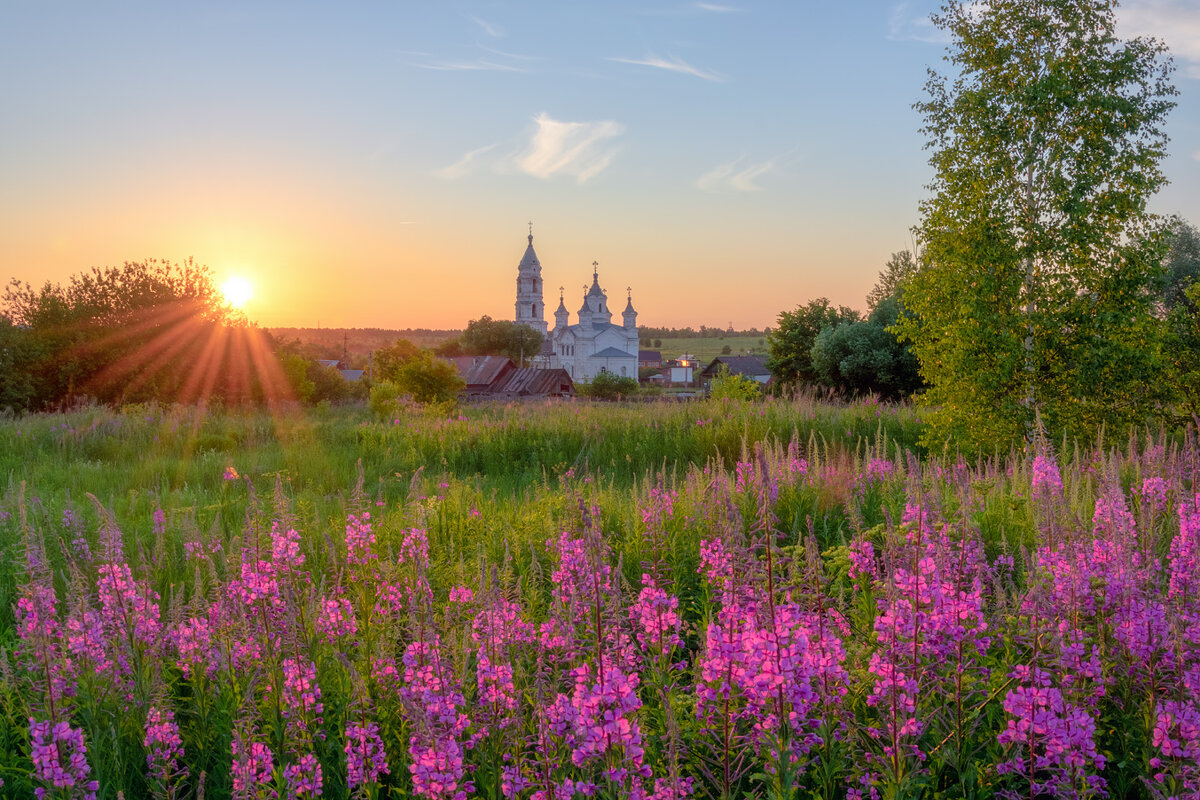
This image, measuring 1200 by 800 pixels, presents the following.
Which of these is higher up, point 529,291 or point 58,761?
point 529,291

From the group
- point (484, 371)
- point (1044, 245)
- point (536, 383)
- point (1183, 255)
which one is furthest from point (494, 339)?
point (1044, 245)

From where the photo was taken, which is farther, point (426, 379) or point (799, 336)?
point (799, 336)

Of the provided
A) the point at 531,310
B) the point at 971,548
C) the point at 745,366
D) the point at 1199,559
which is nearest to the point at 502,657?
the point at 971,548

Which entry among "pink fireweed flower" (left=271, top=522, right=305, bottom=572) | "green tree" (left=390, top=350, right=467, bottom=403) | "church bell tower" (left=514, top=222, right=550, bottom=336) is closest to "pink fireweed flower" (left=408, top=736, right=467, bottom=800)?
"pink fireweed flower" (left=271, top=522, right=305, bottom=572)

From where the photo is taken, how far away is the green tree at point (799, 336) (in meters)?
38.2

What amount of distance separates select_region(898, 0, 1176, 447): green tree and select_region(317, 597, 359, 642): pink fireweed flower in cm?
1239

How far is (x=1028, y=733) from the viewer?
252cm

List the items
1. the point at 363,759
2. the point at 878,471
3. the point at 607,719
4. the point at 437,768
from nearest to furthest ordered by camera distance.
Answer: the point at 607,719 → the point at 437,768 → the point at 363,759 → the point at 878,471

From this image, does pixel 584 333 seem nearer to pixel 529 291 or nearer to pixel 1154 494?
pixel 529 291

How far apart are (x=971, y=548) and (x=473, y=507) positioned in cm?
503

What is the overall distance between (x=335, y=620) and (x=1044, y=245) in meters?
14.7

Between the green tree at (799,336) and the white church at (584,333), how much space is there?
84711 millimetres

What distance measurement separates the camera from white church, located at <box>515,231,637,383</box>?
12781 cm

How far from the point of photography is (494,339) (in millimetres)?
121438
